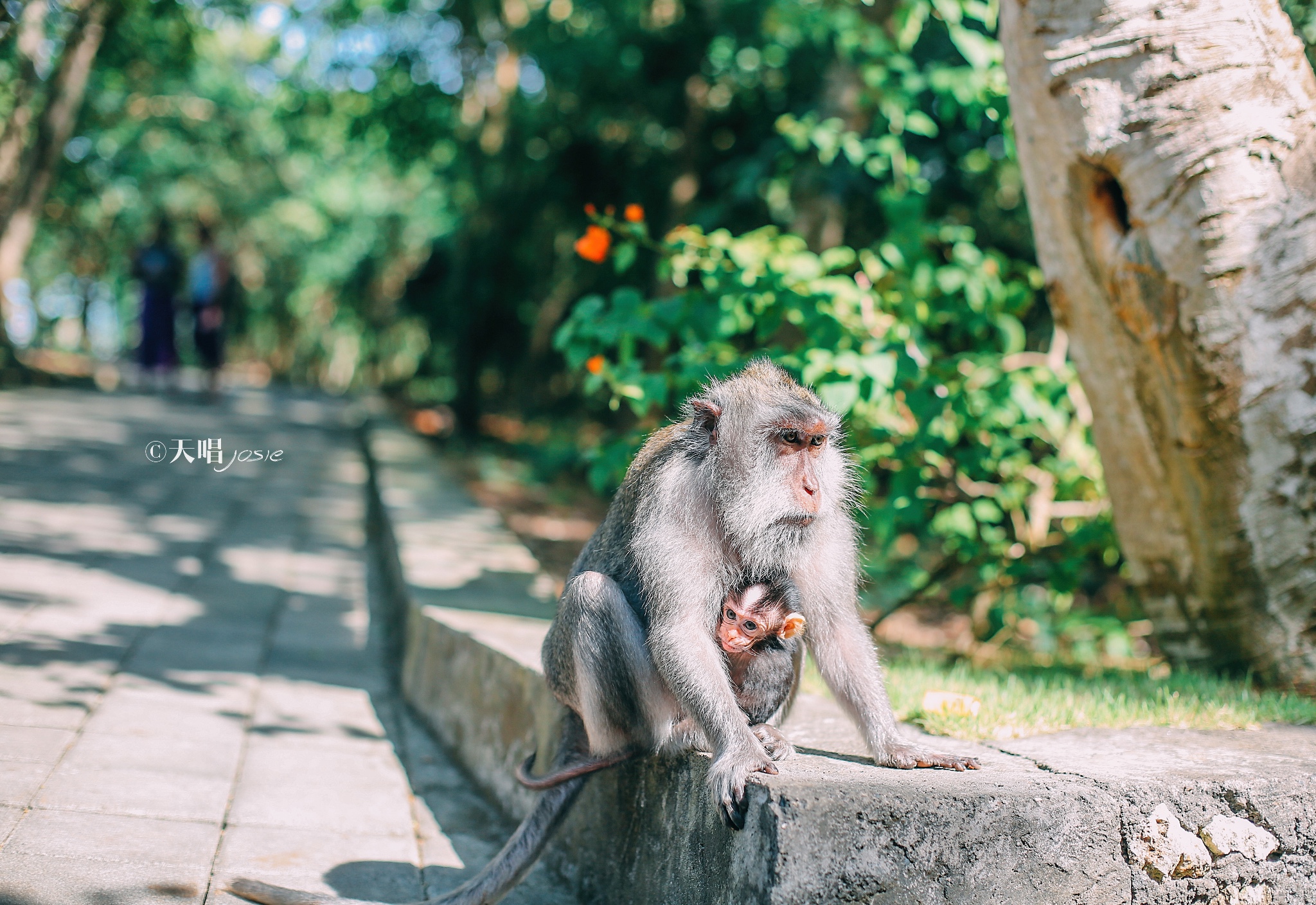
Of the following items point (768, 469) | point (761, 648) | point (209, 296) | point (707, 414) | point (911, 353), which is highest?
point (209, 296)

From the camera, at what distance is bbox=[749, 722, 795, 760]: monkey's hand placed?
2680 mm

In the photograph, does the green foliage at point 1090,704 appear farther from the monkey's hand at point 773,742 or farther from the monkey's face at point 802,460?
the monkey's face at point 802,460

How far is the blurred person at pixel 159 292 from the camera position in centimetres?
1160

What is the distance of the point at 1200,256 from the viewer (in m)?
3.48

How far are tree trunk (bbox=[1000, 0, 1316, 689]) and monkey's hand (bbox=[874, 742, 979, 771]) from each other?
1.80 meters

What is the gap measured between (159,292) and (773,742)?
1113 cm

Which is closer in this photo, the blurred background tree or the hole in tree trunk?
the hole in tree trunk

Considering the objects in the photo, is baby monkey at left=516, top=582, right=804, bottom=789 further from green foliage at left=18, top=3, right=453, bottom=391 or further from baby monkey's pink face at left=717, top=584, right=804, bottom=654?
green foliage at left=18, top=3, right=453, bottom=391

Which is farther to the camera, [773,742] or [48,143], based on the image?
[48,143]

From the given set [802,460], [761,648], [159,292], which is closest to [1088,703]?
[761,648]

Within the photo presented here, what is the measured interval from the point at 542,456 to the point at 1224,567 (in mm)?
7917

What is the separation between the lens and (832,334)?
4.14 metres

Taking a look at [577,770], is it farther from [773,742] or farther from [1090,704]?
[1090,704]

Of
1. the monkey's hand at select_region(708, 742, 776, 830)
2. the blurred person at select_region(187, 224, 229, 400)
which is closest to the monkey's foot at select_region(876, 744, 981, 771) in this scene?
the monkey's hand at select_region(708, 742, 776, 830)
